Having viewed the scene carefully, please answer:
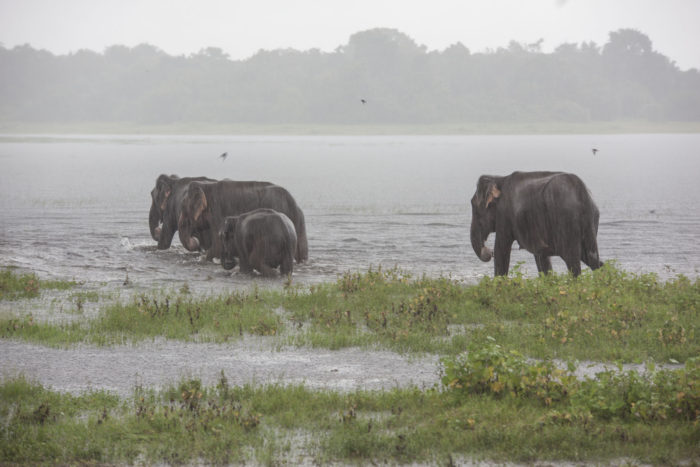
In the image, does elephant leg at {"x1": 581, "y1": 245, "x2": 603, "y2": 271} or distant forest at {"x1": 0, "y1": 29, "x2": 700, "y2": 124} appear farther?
distant forest at {"x1": 0, "y1": 29, "x2": 700, "y2": 124}

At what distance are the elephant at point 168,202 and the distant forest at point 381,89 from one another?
137240 mm

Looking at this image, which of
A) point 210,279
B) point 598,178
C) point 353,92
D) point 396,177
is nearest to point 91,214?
point 210,279

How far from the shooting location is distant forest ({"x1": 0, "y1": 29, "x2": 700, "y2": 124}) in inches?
6462

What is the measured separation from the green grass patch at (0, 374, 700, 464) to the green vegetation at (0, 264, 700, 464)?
0.02 meters

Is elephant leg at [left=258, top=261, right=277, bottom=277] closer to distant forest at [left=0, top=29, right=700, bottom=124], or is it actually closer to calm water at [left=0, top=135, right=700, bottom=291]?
calm water at [left=0, top=135, right=700, bottom=291]

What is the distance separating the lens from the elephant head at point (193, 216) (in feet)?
75.7

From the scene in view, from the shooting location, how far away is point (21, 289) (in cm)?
1814

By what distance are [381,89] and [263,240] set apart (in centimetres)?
14938

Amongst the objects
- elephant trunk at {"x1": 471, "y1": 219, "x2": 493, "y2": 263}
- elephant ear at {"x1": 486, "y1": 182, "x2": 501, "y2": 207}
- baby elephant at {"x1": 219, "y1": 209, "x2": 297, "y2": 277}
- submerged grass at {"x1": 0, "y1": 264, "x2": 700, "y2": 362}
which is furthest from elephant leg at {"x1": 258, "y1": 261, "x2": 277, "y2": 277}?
elephant ear at {"x1": 486, "y1": 182, "x2": 501, "y2": 207}

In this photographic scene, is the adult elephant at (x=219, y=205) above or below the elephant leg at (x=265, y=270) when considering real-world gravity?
above

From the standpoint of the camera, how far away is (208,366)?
1252cm

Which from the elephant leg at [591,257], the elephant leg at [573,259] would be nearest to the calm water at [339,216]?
the elephant leg at [591,257]

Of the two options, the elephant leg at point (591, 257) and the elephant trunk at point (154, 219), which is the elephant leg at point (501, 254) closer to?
the elephant leg at point (591, 257)

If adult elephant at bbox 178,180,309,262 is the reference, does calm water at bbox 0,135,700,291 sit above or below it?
below
